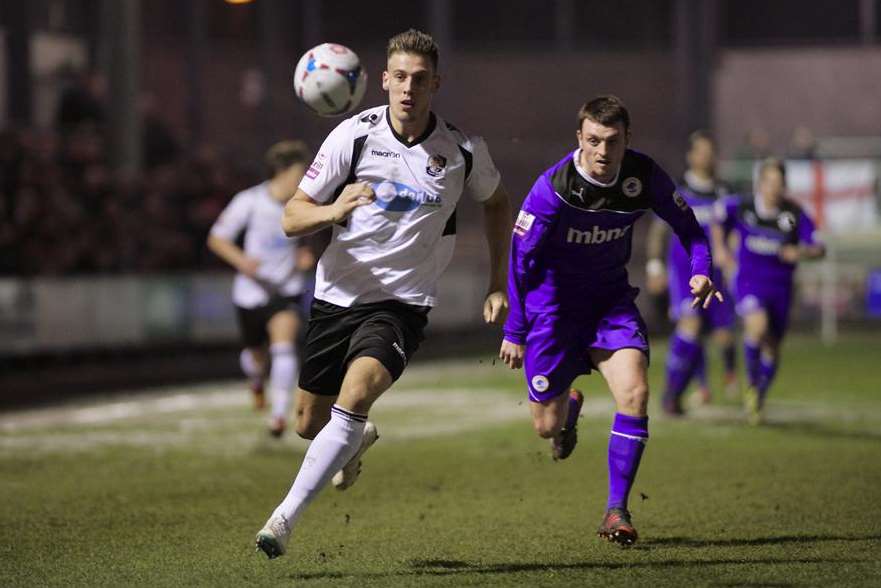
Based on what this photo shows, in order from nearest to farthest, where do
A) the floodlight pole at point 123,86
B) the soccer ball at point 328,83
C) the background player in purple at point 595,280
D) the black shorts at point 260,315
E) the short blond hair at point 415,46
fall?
the short blond hair at point 415,46 → the background player in purple at point 595,280 → the soccer ball at point 328,83 → the black shorts at point 260,315 → the floodlight pole at point 123,86

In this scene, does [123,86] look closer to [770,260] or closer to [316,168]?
[770,260]

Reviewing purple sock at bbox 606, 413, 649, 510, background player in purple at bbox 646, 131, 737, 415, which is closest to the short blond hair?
purple sock at bbox 606, 413, 649, 510

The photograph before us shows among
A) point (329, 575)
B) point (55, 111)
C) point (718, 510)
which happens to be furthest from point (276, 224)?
point (55, 111)

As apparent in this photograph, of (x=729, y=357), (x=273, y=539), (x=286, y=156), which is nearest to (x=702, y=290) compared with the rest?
(x=273, y=539)

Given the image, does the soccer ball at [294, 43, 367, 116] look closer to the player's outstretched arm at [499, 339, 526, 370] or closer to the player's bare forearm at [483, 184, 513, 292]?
the player's bare forearm at [483, 184, 513, 292]

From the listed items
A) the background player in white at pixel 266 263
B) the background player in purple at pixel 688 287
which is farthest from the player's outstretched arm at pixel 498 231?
the background player in purple at pixel 688 287

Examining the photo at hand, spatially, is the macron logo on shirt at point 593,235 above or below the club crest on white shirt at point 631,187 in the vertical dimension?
below

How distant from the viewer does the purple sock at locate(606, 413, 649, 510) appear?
7.92 meters

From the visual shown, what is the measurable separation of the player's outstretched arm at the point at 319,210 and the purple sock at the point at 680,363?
6955 mm

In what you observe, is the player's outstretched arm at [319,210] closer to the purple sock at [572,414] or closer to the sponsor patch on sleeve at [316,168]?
the sponsor patch on sleeve at [316,168]

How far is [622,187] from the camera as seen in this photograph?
801cm

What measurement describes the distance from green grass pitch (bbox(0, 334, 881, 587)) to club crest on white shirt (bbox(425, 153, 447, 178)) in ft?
5.94

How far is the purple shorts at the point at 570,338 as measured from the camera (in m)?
8.27

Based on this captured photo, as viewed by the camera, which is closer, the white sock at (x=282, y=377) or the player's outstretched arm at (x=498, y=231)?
the player's outstretched arm at (x=498, y=231)
